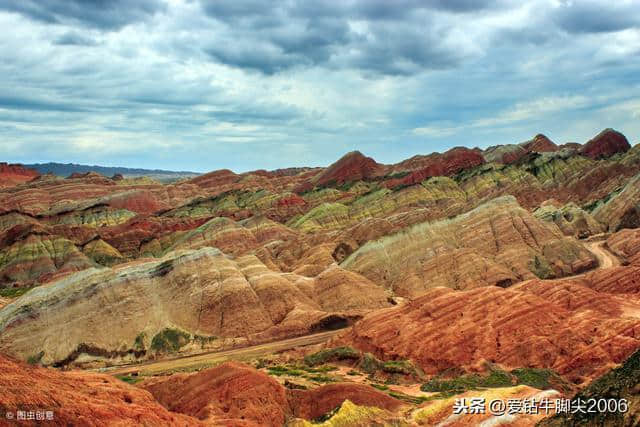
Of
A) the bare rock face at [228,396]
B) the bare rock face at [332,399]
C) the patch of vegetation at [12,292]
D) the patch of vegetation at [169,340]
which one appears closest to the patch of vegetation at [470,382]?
the bare rock face at [332,399]

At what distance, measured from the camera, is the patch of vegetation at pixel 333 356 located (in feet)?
163

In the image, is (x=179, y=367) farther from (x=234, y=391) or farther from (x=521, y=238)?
(x=521, y=238)

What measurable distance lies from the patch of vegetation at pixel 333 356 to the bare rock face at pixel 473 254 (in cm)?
3085

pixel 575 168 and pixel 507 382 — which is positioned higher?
pixel 575 168

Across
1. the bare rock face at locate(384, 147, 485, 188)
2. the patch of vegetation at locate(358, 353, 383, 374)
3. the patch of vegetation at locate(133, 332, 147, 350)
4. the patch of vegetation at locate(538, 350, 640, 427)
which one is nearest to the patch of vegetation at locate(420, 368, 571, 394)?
the patch of vegetation at locate(358, 353, 383, 374)

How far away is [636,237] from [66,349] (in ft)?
270

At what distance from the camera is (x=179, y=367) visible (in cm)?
5659

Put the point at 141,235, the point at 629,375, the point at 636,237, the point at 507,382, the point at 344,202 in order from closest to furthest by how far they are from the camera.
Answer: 1. the point at 629,375
2. the point at 507,382
3. the point at 636,237
4. the point at 141,235
5. the point at 344,202

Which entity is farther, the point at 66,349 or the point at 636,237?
the point at 636,237

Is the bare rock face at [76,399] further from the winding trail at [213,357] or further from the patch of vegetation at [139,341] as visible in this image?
the patch of vegetation at [139,341]

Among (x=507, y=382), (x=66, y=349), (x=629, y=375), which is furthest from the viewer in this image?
(x=66, y=349)

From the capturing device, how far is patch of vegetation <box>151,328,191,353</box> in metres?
63.7

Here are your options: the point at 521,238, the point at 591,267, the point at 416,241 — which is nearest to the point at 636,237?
the point at 591,267

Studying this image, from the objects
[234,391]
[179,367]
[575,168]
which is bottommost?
[179,367]
